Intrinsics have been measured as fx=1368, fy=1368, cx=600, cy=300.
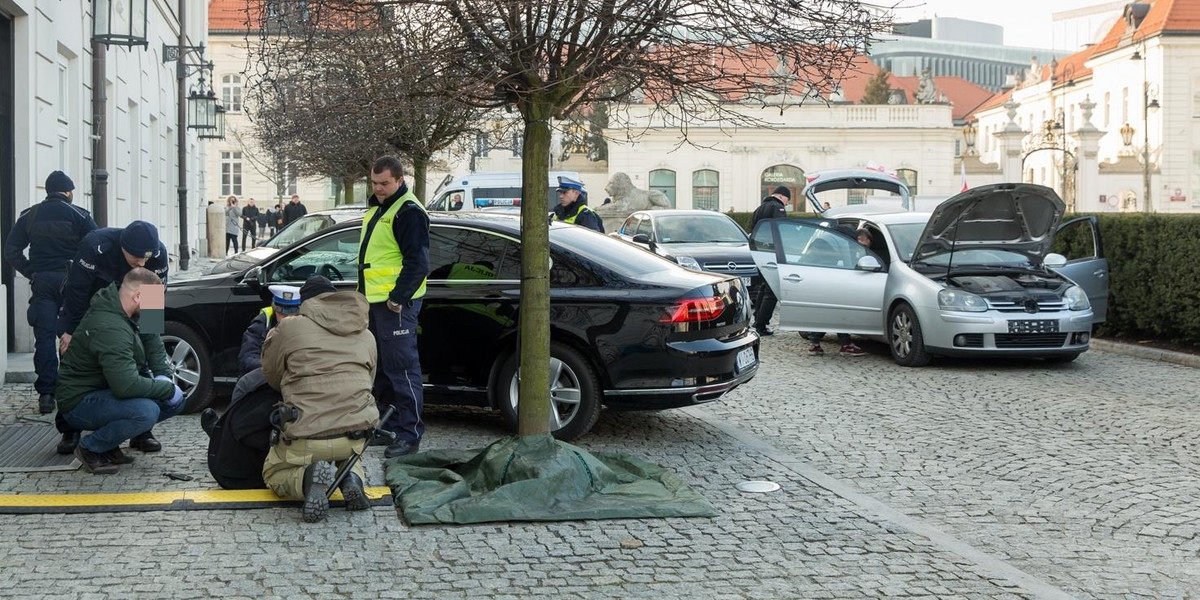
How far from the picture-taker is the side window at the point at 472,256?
9.31 metres

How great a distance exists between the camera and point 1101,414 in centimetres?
1077

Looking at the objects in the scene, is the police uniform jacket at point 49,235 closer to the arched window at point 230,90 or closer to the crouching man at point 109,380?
the crouching man at point 109,380

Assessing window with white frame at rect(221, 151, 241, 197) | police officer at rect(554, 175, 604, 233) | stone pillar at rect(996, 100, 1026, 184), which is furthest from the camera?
window with white frame at rect(221, 151, 241, 197)

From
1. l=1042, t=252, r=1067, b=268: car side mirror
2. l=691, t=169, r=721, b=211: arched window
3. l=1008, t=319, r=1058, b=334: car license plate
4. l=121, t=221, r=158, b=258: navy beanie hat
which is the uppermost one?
l=691, t=169, r=721, b=211: arched window

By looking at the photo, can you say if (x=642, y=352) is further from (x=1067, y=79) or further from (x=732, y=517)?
(x=1067, y=79)

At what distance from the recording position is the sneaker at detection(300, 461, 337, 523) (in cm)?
669

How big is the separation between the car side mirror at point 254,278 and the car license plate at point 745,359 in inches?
135

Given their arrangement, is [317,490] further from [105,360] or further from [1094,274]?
[1094,274]

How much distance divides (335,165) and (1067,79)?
78085 millimetres

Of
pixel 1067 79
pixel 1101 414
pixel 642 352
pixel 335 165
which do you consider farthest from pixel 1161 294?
pixel 1067 79

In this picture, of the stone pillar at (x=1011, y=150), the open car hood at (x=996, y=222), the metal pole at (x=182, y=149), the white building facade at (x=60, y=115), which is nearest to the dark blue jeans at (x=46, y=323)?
the white building facade at (x=60, y=115)

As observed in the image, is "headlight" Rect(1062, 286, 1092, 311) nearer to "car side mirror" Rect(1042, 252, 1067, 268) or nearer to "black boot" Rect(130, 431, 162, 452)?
"car side mirror" Rect(1042, 252, 1067, 268)

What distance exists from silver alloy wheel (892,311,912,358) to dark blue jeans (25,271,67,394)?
26.6 ft

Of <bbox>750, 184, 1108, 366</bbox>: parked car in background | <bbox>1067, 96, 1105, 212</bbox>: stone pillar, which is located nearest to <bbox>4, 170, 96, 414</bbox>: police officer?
<bbox>750, 184, 1108, 366</bbox>: parked car in background
